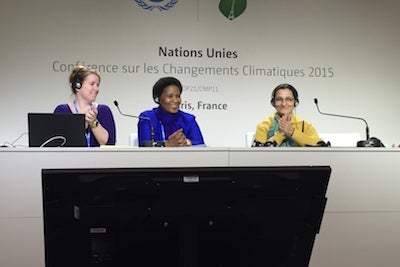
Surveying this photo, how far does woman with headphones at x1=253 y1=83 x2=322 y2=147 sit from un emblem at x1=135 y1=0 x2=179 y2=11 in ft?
5.18

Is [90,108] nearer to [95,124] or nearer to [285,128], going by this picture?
[95,124]

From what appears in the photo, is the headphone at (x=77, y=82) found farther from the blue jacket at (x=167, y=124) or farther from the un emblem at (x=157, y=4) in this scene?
the un emblem at (x=157, y=4)

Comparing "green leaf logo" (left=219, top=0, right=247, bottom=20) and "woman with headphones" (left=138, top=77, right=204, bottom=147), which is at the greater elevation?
"green leaf logo" (left=219, top=0, right=247, bottom=20)

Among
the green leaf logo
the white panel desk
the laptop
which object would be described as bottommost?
the white panel desk

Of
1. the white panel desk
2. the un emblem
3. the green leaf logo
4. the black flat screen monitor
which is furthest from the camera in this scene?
the green leaf logo

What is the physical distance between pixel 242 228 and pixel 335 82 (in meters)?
4.76

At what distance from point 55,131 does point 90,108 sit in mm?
1450

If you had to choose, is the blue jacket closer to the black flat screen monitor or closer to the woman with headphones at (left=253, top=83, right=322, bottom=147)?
the woman with headphones at (left=253, top=83, right=322, bottom=147)

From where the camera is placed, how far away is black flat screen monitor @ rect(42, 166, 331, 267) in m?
0.75

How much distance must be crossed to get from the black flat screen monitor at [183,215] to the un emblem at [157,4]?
4.57 metres

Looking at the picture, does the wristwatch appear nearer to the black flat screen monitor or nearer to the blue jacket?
the blue jacket

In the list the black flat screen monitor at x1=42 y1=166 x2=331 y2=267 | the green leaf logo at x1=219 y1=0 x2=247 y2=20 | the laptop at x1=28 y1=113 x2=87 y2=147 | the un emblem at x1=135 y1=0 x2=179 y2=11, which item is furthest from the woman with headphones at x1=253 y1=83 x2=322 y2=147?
the black flat screen monitor at x1=42 y1=166 x2=331 y2=267

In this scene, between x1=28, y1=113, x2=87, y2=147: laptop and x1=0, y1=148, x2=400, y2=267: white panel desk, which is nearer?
x1=0, y1=148, x2=400, y2=267: white panel desk

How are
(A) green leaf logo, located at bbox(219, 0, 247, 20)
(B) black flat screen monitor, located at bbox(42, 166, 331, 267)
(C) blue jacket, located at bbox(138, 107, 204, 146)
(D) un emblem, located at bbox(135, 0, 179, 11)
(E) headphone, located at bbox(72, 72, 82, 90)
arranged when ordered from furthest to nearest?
1. (A) green leaf logo, located at bbox(219, 0, 247, 20)
2. (D) un emblem, located at bbox(135, 0, 179, 11)
3. (E) headphone, located at bbox(72, 72, 82, 90)
4. (C) blue jacket, located at bbox(138, 107, 204, 146)
5. (B) black flat screen monitor, located at bbox(42, 166, 331, 267)
